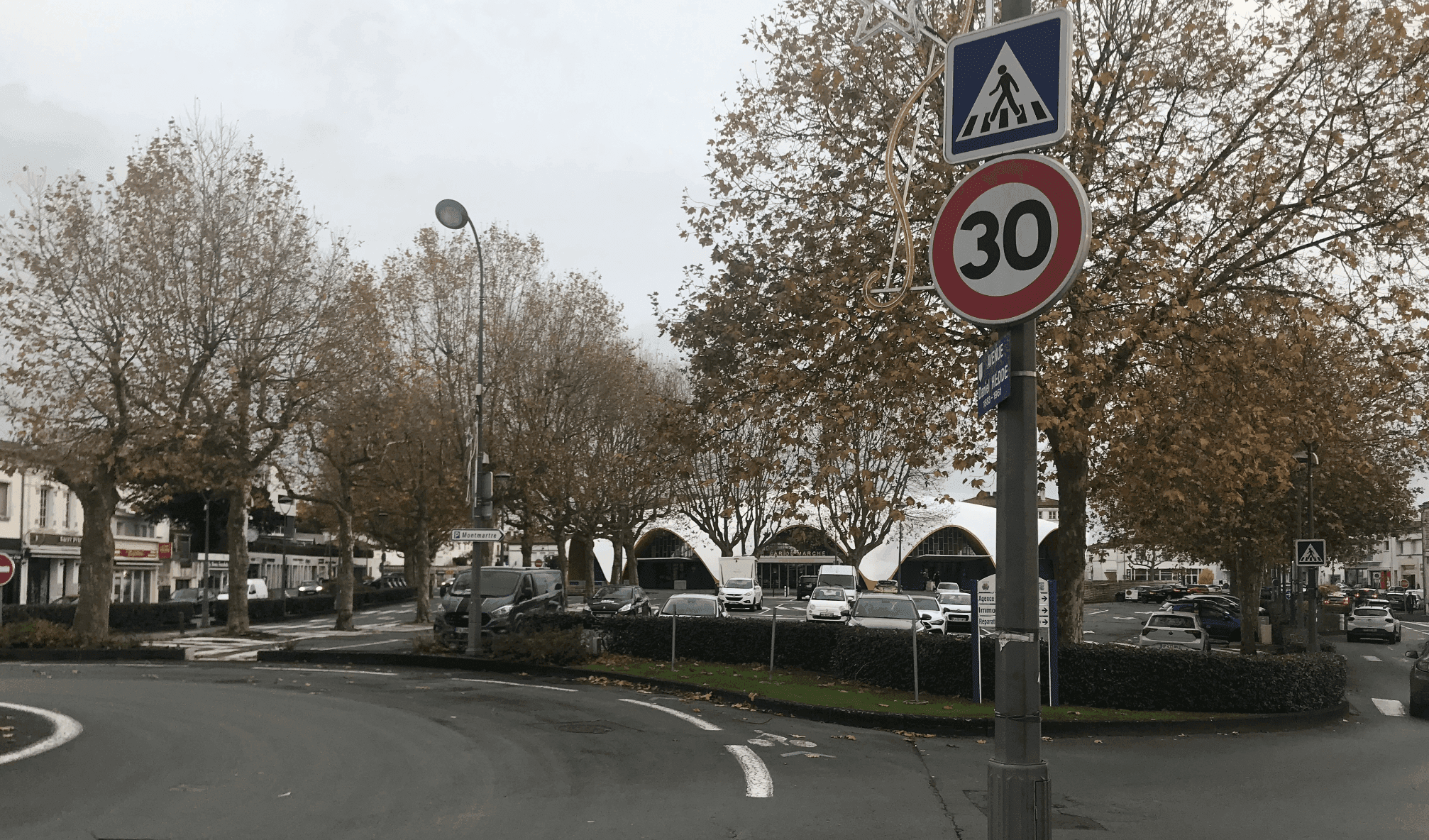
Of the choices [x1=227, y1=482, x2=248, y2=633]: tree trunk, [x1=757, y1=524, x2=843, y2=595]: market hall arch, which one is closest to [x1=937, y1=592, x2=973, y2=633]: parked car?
[x1=227, y1=482, x2=248, y2=633]: tree trunk

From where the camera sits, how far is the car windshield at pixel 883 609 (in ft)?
92.4

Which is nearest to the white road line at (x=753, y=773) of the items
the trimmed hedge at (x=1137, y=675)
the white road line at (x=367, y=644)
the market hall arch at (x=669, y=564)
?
the trimmed hedge at (x=1137, y=675)

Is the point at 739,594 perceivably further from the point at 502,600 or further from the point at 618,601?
the point at 502,600

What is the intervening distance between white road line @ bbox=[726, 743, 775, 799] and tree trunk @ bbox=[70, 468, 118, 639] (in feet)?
65.2

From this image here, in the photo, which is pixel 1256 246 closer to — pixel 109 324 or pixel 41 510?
pixel 109 324

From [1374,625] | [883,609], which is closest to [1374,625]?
[1374,625]

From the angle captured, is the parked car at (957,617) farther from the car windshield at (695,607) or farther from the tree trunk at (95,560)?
the tree trunk at (95,560)

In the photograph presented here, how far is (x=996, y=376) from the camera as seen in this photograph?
4547 mm

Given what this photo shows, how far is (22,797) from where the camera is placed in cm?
836

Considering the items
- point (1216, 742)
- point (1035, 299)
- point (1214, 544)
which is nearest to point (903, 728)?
point (1216, 742)

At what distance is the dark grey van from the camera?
25344mm

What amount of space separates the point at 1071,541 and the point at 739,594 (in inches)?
1288

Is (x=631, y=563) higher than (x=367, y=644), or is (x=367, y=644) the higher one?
(x=631, y=563)

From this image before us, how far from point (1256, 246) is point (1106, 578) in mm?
111439
